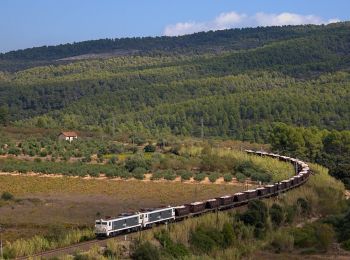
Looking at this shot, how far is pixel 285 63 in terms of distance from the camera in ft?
615

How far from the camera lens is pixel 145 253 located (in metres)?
29.6

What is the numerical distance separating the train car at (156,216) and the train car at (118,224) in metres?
0.55

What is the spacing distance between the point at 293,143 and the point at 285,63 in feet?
341

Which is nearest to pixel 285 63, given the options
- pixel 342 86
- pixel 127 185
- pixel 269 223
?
pixel 342 86

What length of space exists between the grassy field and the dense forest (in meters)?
20.3

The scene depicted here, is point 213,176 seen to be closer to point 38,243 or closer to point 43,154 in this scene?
point 43,154

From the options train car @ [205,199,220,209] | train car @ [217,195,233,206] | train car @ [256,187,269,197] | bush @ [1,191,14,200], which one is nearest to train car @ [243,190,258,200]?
train car @ [256,187,269,197]

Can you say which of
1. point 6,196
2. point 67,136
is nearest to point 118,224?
point 6,196

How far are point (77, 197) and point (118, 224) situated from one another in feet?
65.4

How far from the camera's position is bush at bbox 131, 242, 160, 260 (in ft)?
96.5

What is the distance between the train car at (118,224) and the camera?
34.4 m

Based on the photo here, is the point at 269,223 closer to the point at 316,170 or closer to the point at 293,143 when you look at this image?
the point at 316,170

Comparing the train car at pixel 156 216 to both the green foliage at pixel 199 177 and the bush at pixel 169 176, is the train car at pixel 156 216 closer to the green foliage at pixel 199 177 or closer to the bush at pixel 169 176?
the bush at pixel 169 176

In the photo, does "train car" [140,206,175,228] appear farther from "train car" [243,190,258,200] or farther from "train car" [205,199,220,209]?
"train car" [243,190,258,200]
